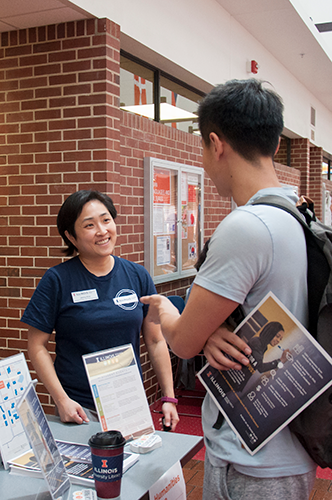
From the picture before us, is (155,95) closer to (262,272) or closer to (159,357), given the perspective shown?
(159,357)

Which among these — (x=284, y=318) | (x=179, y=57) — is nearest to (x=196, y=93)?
(x=179, y=57)

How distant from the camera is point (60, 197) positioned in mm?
3830

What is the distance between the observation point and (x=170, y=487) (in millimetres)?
1626

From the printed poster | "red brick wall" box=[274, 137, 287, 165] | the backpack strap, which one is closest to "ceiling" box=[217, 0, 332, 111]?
"red brick wall" box=[274, 137, 287, 165]

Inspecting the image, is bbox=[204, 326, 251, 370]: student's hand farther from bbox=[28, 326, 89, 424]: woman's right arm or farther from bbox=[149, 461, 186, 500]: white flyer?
bbox=[28, 326, 89, 424]: woman's right arm

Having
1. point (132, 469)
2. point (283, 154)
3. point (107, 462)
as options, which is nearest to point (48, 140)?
point (132, 469)

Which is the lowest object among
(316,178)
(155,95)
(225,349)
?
(225,349)

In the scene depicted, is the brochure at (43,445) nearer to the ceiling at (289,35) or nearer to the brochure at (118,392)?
the brochure at (118,392)

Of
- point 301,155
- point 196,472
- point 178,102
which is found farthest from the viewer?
point 301,155

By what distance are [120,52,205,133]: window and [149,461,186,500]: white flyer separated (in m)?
3.57

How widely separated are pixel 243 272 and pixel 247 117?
38cm

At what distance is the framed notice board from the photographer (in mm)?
4590

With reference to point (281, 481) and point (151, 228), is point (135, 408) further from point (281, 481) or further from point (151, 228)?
point (151, 228)

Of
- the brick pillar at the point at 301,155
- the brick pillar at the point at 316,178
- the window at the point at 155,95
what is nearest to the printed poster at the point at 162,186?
the window at the point at 155,95
